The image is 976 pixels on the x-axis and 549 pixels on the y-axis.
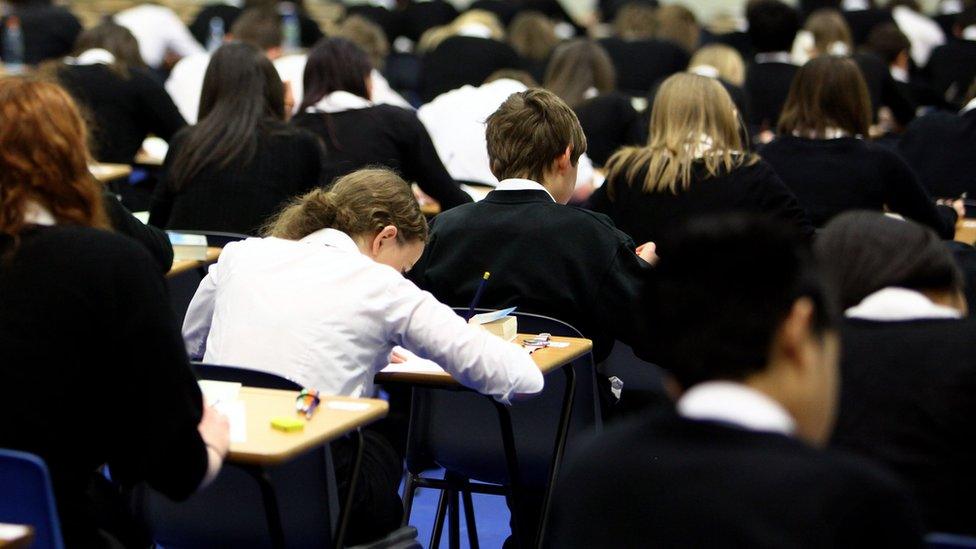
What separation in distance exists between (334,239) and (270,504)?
66cm

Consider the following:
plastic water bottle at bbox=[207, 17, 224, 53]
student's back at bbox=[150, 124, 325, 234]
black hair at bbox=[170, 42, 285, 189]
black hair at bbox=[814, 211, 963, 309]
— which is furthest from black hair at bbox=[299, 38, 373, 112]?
plastic water bottle at bbox=[207, 17, 224, 53]

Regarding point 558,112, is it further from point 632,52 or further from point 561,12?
point 561,12

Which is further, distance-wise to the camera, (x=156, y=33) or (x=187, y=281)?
(x=156, y=33)

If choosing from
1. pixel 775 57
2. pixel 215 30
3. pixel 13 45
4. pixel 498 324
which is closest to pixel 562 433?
pixel 498 324

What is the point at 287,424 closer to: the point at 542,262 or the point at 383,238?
the point at 383,238

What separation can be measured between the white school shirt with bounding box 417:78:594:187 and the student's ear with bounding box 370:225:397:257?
8.63 ft

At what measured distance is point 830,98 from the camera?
4.68m

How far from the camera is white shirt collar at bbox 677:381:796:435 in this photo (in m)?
1.36

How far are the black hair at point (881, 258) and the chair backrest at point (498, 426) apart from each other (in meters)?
1.14

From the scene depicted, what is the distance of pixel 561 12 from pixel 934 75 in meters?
3.66

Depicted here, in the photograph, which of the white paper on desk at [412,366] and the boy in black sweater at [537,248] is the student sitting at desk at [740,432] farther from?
the boy in black sweater at [537,248]

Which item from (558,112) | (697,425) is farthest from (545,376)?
(697,425)

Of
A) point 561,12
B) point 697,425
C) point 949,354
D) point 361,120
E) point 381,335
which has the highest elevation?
point 697,425

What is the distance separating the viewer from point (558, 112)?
3498 mm
